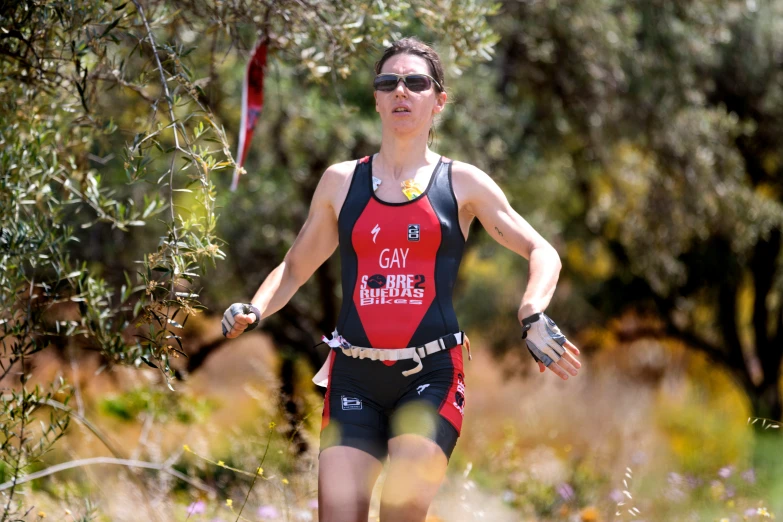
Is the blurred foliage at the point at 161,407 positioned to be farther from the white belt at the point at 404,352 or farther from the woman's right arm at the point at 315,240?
the white belt at the point at 404,352

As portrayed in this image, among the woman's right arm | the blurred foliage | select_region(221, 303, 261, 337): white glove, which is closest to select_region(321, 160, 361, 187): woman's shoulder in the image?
the woman's right arm

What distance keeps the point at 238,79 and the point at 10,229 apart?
5.60m

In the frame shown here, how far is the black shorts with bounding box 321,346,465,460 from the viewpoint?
3281mm

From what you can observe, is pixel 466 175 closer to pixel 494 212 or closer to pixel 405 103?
pixel 494 212

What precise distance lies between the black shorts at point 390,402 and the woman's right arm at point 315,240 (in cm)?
41

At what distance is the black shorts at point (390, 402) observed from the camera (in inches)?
129

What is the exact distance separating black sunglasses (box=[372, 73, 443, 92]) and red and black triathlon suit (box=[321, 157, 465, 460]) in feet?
1.16

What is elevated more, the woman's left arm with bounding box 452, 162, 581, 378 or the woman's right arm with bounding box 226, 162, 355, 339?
the woman's left arm with bounding box 452, 162, 581, 378

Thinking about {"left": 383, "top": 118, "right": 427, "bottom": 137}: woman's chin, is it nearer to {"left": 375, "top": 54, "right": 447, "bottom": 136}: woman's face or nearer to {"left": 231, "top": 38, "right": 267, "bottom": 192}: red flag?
{"left": 375, "top": 54, "right": 447, "bottom": 136}: woman's face

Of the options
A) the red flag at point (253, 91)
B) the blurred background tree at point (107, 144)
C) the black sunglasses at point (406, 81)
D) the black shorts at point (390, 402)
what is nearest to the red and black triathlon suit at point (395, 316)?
the black shorts at point (390, 402)

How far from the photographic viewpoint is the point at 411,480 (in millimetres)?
3133

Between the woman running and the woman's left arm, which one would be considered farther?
the woman's left arm

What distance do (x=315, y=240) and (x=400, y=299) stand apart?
1.63 ft

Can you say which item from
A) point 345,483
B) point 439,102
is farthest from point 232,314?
point 439,102
